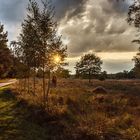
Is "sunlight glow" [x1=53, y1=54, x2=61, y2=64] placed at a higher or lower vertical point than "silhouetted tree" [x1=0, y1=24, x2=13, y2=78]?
lower

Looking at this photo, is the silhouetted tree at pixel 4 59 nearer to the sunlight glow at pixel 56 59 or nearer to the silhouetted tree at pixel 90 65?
the silhouetted tree at pixel 90 65

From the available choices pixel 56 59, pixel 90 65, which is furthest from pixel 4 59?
pixel 56 59

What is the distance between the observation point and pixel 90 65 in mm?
96062

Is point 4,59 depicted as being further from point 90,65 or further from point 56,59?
point 56,59

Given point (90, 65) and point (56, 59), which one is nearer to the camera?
point (56, 59)

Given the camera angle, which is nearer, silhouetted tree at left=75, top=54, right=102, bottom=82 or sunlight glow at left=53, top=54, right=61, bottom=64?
sunlight glow at left=53, top=54, right=61, bottom=64

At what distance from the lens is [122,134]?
16531 millimetres

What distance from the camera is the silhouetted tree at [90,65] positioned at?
94125 mm

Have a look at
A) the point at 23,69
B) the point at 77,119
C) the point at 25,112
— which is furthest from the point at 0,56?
the point at 77,119

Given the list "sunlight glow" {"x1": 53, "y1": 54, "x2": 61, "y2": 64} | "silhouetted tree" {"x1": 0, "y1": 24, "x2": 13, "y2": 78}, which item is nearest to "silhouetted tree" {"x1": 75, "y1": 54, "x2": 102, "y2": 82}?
"silhouetted tree" {"x1": 0, "y1": 24, "x2": 13, "y2": 78}

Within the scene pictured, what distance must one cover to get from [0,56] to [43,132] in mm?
72004

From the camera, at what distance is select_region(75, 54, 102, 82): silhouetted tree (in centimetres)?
9412

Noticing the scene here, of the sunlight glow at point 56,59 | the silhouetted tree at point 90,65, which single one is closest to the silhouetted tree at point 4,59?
the silhouetted tree at point 90,65

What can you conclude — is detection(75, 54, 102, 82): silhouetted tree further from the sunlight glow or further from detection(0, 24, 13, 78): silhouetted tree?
the sunlight glow
